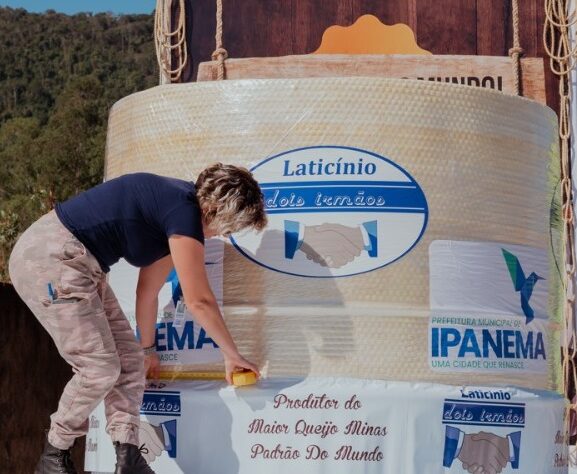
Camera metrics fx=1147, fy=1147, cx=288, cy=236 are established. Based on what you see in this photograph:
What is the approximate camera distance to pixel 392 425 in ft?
12.6

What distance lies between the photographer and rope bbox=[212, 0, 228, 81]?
614cm

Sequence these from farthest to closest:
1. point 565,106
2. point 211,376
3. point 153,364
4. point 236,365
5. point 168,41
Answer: point 168,41
point 565,106
point 153,364
point 211,376
point 236,365

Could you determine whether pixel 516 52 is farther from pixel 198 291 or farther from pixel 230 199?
pixel 198 291

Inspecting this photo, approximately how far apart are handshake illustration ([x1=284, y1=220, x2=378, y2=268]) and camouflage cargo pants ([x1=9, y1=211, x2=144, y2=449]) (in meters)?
0.72

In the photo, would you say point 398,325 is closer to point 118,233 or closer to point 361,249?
point 361,249

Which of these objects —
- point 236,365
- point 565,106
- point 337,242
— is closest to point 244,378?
point 236,365

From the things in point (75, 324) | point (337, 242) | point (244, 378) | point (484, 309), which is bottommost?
point (244, 378)

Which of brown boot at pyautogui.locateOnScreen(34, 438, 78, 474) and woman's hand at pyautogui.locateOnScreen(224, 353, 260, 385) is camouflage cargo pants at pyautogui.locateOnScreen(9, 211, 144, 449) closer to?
brown boot at pyautogui.locateOnScreen(34, 438, 78, 474)

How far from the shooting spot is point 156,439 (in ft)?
13.3

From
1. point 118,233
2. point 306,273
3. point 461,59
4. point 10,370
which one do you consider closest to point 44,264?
point 118,233

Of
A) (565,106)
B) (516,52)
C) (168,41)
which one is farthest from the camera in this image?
(168,41)

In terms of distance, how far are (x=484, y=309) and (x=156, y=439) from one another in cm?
124

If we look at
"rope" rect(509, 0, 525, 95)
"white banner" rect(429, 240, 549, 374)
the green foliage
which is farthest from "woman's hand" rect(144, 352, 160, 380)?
the green foliage

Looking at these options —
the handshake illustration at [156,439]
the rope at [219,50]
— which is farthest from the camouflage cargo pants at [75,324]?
the rope at [219,50]
